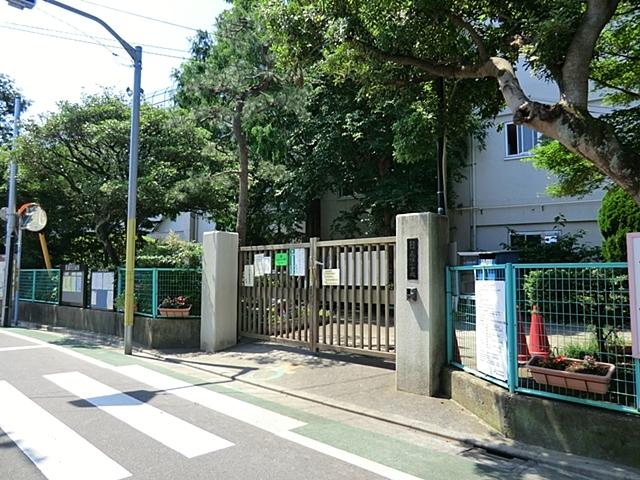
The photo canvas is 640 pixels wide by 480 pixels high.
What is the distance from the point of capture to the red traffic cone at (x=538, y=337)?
5.62 metres

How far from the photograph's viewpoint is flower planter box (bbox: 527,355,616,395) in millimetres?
4785

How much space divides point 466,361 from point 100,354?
26.0 feet

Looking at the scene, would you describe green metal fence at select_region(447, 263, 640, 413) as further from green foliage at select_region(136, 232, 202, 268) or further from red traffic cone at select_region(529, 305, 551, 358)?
green foliage at select_region(136, 232, 202, 268)

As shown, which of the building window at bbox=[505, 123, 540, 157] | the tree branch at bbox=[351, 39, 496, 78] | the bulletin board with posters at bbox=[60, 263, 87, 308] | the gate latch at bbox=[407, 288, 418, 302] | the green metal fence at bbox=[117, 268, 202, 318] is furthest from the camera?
the building window at bbox=[505, 123, 540, 157]

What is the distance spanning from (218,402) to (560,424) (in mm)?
4322

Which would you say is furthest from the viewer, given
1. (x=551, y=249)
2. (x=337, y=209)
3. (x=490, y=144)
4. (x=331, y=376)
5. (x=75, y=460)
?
(x=337, y=209)

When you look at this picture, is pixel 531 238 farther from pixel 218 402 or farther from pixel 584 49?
pixel 218 402

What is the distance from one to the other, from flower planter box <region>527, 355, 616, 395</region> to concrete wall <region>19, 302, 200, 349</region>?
821 centimetres

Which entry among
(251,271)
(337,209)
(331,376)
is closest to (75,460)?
(331,376)

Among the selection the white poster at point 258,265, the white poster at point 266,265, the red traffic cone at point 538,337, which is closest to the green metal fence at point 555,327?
Result: the red traffic cone at point 538,337

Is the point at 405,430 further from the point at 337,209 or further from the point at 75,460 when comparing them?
the point at 337,209

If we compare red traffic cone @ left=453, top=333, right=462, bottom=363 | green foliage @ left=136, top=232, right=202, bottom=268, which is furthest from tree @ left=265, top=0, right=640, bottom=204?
green foliage @ left=136, top=232, right=202, bottom=268

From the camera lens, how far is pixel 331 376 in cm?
832

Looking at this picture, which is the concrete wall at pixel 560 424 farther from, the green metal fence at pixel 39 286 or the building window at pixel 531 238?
the green metal fence at pixel 39 286
